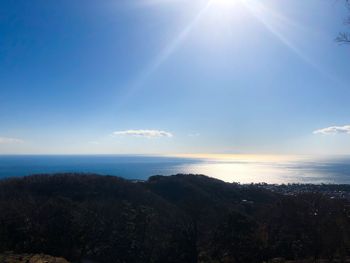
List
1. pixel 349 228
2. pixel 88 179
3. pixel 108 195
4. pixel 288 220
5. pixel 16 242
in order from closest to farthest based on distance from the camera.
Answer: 1. pixel 16 242
2. pixel 349 228
3. pixel 288 220
4. pixel 108 195
5. pixel 88 179


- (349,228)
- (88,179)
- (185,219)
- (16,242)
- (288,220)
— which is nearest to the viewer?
(16,242)

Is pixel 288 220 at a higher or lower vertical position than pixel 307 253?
higher

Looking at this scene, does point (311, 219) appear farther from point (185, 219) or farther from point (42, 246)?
point (42, 246)

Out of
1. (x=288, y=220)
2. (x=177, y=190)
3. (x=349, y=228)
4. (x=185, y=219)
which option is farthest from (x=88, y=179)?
(x=349, y=228)

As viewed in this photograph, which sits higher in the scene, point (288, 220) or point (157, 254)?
point (288, 220)

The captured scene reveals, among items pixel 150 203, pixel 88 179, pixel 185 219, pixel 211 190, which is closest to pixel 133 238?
pixel 185 219

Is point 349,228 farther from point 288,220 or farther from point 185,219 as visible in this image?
point 185,219

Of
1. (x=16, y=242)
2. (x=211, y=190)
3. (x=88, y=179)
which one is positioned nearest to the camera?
(x=16, y=242)

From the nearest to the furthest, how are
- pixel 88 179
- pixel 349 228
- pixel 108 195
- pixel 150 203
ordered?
pixel 349 228 → pixel 150 203 → pixel 108 195 → pixel 88 179

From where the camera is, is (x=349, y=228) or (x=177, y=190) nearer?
(x=349, y=228)
